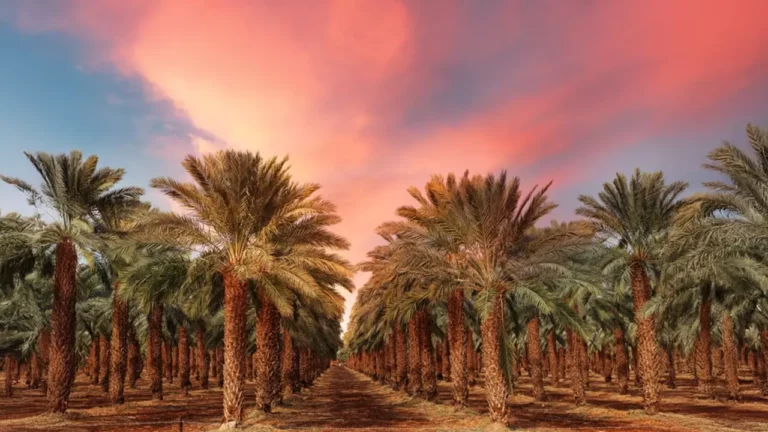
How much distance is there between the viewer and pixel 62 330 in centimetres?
2550

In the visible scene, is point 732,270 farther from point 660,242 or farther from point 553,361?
point 553,361

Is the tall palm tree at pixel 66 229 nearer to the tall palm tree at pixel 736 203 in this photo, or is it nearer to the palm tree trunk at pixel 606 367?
the tall palm tree at pixel 736 203

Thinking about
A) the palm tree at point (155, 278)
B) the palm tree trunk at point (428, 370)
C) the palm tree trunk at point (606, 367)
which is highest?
the palm tree at point (155, 278)

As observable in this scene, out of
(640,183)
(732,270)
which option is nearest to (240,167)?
(640,183)

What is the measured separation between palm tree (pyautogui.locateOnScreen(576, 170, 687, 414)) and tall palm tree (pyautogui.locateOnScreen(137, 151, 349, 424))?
14.1m

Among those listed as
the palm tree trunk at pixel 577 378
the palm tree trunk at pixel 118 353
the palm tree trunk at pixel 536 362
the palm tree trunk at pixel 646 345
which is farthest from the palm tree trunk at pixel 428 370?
the palm tree trunk at pixel 118 353

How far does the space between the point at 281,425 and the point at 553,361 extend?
112 feet

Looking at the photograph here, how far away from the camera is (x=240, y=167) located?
67.5ft

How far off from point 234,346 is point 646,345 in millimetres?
18638

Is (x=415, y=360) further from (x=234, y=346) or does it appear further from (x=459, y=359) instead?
(x=234, y=346)

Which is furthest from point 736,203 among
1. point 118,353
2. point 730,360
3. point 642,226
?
point 118,353

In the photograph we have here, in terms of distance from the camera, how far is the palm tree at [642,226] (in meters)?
26.2

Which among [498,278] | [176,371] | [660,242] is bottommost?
[176,371]

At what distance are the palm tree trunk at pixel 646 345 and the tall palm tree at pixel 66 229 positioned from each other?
25734mm
